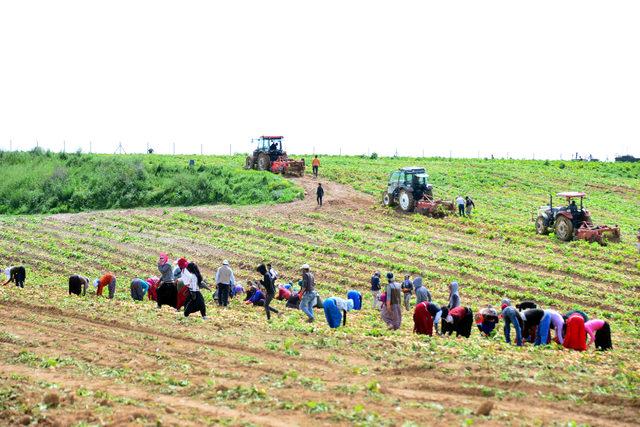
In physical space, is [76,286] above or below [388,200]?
below

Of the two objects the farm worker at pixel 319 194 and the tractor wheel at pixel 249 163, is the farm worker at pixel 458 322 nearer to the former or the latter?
the farm worker at pixel 319 194

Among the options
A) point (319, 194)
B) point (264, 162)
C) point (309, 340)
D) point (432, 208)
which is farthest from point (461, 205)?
point (309, 340)

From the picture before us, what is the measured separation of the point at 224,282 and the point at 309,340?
17.8 ft

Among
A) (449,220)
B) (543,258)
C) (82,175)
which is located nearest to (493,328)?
(543,258)

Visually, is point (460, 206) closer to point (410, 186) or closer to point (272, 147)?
point (410, 186)

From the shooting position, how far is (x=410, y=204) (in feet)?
143

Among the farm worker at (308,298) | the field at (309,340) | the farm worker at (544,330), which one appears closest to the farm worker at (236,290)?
the field at (309,340)

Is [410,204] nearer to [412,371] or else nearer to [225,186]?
[225,186]

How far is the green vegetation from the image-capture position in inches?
1965

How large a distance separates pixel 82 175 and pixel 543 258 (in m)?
30.9

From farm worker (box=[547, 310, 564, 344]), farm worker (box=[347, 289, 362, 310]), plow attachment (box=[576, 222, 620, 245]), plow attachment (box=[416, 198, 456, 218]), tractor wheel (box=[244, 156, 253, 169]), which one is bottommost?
farm worker (box=[347, 289, 362, 310])

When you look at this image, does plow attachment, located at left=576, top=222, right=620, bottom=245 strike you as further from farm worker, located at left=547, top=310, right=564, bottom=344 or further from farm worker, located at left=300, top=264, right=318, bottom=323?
farm worker, located at left=300, top=264, right=318, bottom=323

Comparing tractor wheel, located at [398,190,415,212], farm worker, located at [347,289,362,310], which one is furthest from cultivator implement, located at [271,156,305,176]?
farm worker, located at [347,289,362,310]

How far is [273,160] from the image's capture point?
55.1 metres
